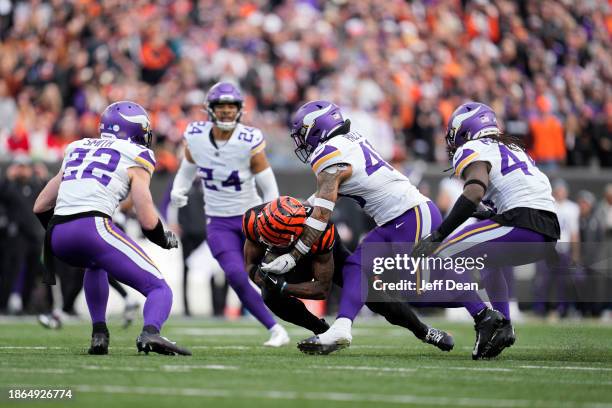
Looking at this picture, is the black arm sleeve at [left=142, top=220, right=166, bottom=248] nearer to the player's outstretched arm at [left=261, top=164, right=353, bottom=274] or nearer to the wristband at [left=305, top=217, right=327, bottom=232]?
the player's outstretched arm at [left=261, top=164, right=353, bottom=274]

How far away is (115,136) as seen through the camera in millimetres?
7930

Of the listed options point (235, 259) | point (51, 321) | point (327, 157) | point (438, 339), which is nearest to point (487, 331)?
point (438, 339)

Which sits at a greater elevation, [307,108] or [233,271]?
[307,108]

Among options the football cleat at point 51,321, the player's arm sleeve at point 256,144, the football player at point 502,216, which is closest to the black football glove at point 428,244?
the football player at point 502,216

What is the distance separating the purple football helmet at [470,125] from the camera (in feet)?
26.7

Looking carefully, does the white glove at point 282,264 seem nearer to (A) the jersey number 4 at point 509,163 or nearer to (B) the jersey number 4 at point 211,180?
(A) the jersey number 4 at point 509,163

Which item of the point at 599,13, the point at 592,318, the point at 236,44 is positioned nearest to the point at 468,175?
the point at 592,318

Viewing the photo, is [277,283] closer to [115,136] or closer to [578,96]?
[115,136]

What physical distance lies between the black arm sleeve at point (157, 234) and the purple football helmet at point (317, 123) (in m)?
1.25

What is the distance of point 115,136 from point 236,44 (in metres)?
11.6

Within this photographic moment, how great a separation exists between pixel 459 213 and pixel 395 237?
2.56 ft

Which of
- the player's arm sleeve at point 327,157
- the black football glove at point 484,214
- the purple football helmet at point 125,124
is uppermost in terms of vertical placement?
the purple football helmet at point 125,124

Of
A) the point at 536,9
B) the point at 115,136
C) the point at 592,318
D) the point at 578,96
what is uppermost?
the point at 536,9

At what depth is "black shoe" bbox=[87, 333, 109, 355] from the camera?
780 centimetres
